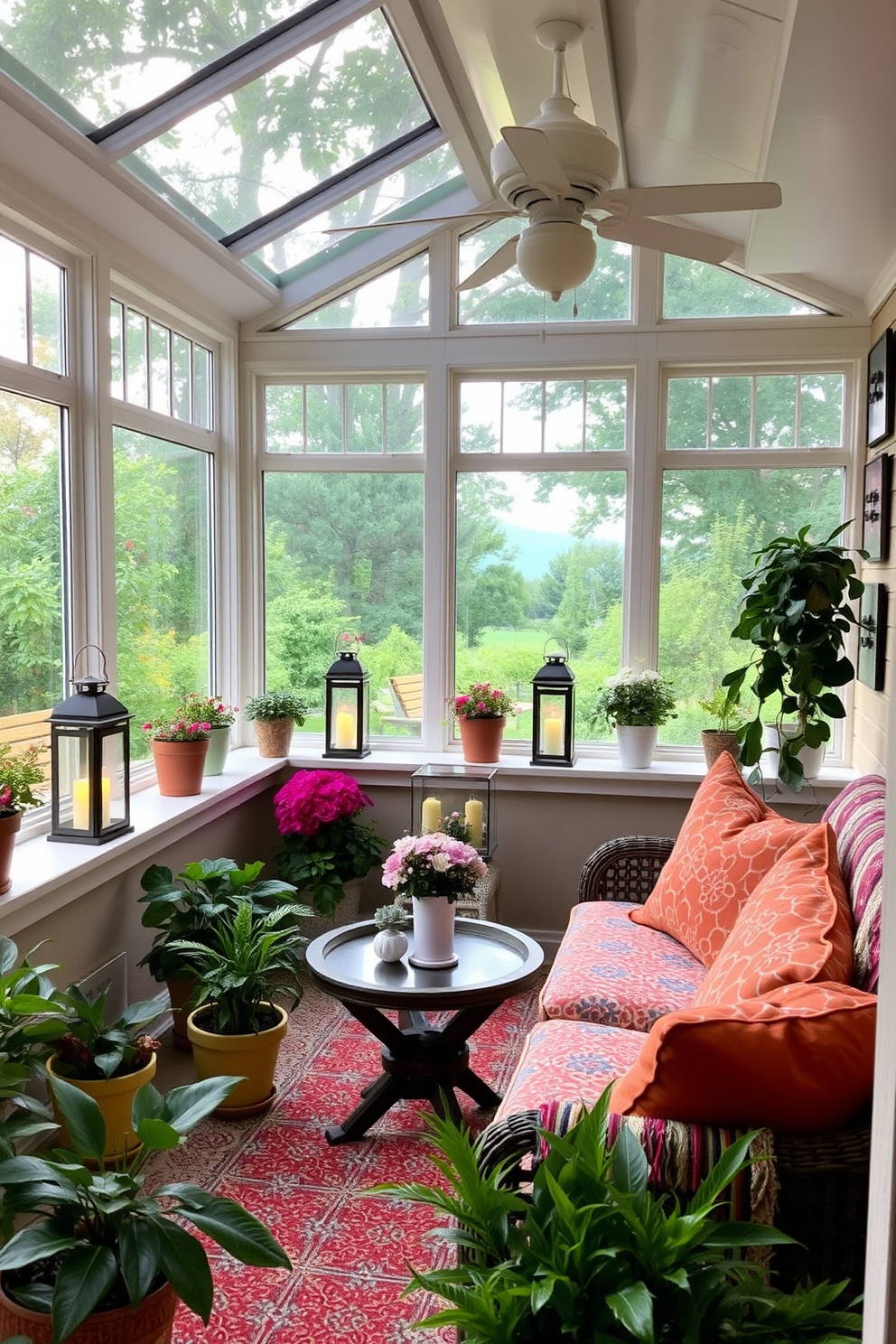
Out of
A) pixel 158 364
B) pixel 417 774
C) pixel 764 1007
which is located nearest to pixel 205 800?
pixel 417 774

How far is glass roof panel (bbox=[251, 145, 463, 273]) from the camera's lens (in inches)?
162

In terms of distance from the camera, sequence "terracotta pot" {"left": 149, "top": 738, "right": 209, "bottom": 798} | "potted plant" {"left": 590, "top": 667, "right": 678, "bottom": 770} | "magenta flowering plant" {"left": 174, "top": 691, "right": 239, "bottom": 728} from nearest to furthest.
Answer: "terracotta pot" {"left": 149, "top": 738, "right": 209, "bottom": 798}
"magenta flowering plant" {"left": 174, "top": 691, "right": 239, "bottom": 728}
"potted plant" {"left": 590, "top": 667, "right": 678, "bottom": 770}

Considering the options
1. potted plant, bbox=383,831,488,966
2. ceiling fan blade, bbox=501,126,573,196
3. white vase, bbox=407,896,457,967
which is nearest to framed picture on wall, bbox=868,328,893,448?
ceiling fan blade, bbox=501,126,573,196

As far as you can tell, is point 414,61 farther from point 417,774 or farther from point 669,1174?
point 669,1174

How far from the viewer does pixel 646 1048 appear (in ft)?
5.41

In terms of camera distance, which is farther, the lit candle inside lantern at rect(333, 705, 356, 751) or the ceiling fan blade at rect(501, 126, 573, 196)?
the lit candle inside lantern at rect(333, 705, 356, 751)

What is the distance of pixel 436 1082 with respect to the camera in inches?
115

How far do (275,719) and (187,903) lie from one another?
1.27 metres

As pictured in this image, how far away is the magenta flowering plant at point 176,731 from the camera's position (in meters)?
3.74

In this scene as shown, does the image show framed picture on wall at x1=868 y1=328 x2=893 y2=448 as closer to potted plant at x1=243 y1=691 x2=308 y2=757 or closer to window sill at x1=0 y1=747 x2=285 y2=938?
potted plant at x1=243 y1=691 x2=308 y2=757

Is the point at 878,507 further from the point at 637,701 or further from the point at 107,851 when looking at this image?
the point at 107,851

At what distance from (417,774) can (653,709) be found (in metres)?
1.02

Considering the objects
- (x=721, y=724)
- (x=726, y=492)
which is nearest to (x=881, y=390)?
(x=726, y=492)

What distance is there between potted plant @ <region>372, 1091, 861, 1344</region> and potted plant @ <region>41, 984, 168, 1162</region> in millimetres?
1275
